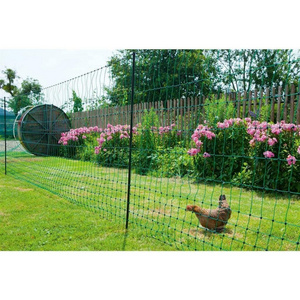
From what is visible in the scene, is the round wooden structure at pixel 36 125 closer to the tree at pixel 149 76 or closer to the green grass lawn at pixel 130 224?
the tree at pixel 149 76

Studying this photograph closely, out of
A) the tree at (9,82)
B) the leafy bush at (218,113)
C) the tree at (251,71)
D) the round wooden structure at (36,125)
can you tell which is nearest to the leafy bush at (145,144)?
the leafy bush at (218,113)

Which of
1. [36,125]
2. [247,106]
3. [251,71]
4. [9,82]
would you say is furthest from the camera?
[9,82]

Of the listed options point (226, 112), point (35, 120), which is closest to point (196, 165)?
point (226, 112)

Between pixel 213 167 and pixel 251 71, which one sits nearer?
pixel 251 71

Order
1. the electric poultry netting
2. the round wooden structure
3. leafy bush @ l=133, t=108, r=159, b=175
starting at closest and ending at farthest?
the electric poultry netting
leafy bush @ l=133, t=108, r=159, b=175
the round wooden structure

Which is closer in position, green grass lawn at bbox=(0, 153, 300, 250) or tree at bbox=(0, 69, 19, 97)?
green grass lawn at bbox=(0, 153, 300, 250)

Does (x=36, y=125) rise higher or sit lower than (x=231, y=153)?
higher

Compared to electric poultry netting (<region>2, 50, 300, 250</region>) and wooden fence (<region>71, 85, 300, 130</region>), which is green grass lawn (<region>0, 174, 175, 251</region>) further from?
wooden fence (<region>71, 85, 300, 130</region>)

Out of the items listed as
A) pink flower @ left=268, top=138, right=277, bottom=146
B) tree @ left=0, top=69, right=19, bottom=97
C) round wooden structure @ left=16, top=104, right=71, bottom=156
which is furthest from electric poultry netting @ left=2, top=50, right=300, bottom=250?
tree @ left=0, top=69, right=19, bottom=97

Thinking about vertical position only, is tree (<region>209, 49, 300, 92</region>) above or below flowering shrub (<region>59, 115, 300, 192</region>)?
above

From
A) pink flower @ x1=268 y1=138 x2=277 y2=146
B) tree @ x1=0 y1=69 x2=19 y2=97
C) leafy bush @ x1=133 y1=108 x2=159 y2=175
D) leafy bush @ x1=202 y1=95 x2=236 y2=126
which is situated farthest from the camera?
tree @ x1=0 y1=69 x2=19 y2=97

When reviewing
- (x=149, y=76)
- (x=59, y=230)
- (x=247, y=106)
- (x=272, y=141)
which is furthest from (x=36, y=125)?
(x=272, y=141)

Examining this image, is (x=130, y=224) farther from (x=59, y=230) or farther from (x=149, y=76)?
(x=149, y=76)

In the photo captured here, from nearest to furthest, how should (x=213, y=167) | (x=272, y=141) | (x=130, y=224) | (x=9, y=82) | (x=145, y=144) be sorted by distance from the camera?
(x=130, y=224) → (x=272, y=141) → (x=213, y=167) → (x=145, y=144) → (x=9, y=82)
